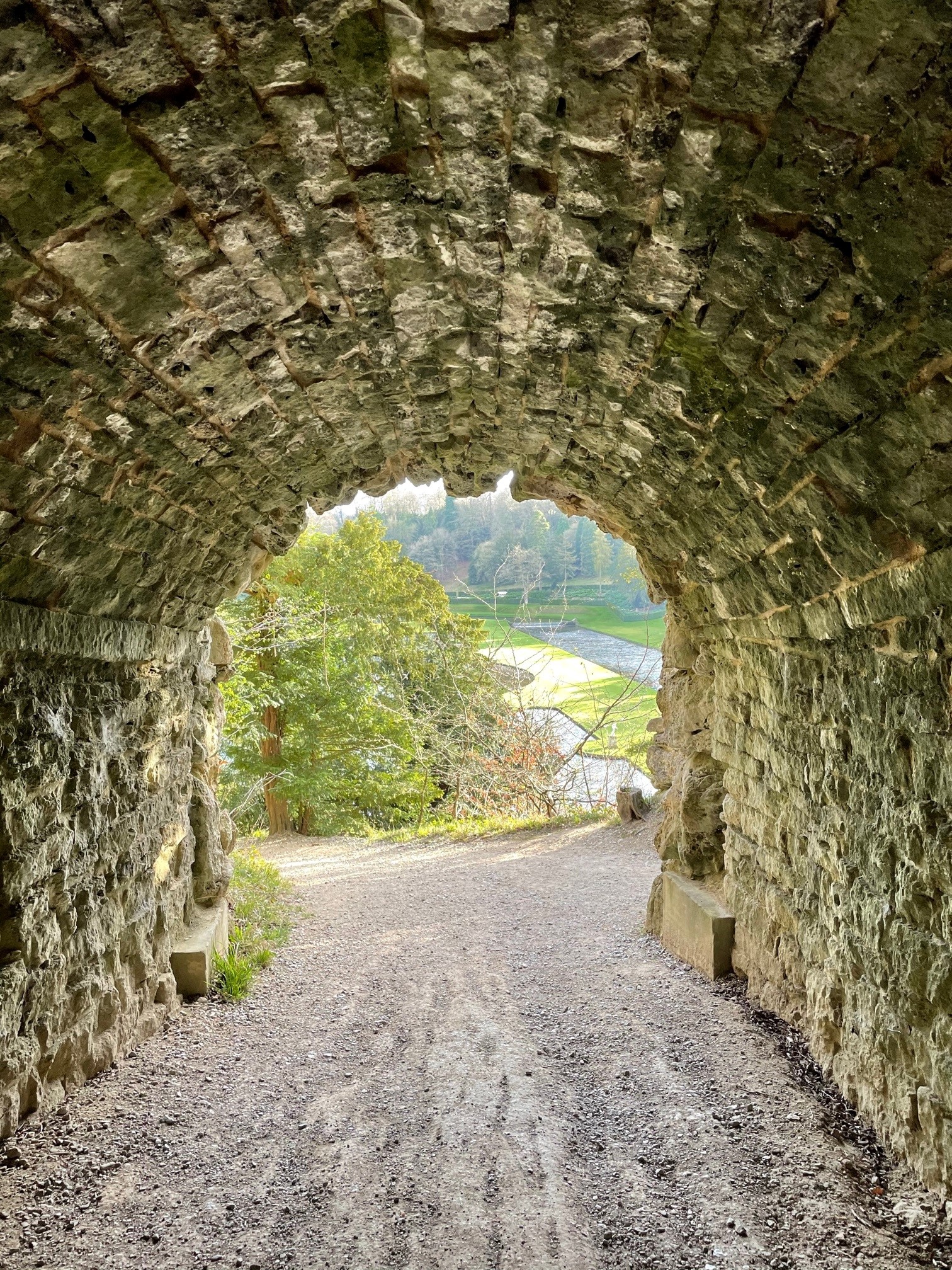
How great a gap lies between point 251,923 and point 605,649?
54.2 feet

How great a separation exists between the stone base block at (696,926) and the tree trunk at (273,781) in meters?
9.21

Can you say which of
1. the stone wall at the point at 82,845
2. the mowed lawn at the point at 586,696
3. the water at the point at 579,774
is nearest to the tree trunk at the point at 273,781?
the mowed lawn at the point at 586,696

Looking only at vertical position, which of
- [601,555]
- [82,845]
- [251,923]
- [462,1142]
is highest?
[601,555]

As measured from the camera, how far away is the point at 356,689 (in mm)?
14359

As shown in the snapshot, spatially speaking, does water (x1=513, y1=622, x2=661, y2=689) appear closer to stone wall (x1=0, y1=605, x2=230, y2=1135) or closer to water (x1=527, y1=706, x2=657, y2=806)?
water (x1=527, y1=706, x2=657, y2=806)

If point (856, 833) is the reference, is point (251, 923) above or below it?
below

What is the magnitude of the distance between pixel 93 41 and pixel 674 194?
52.6 inches

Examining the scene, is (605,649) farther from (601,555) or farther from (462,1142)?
(462,1142)

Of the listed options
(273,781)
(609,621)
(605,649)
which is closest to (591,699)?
(273,781)

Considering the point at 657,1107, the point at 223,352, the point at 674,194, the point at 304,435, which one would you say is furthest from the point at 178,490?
the point at 657,1107

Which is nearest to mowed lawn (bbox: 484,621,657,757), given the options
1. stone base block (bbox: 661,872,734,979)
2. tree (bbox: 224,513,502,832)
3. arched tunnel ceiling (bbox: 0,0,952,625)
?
tree (bbox: 224,513,502,832)

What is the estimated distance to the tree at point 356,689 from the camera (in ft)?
45.1

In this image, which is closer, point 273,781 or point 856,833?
point 856,833

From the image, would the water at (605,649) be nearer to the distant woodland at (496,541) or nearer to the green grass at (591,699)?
the green grass at (591,699)
